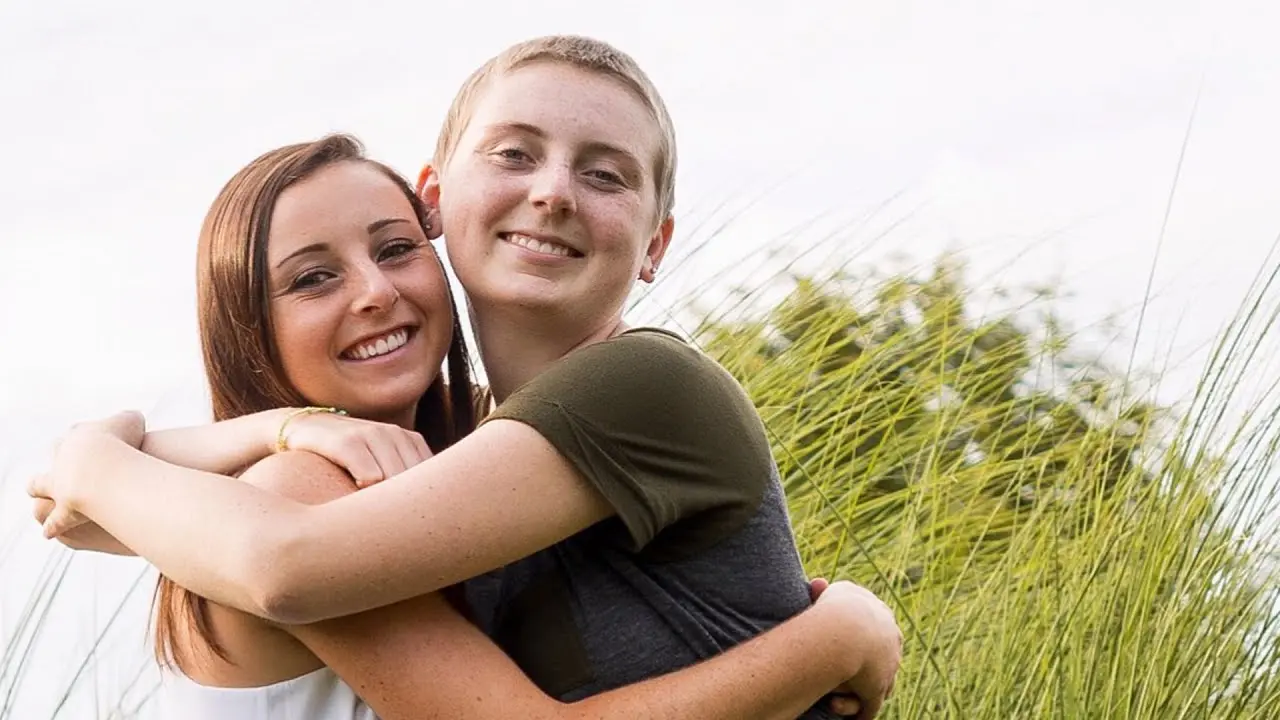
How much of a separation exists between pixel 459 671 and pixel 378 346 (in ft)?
1.78

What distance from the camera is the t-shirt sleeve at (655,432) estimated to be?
1894mm

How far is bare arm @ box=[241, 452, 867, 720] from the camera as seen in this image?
188 cm

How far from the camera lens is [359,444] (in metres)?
1.97

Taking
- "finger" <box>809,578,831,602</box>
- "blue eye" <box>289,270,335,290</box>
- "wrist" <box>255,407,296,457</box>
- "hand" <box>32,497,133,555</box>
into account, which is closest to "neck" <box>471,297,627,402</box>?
"blue eye" <box>289,270,335,290</box>

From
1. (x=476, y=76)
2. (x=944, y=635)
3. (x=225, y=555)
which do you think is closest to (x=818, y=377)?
(x=944, y=635)

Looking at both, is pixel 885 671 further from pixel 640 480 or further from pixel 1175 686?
pixel 1175 686

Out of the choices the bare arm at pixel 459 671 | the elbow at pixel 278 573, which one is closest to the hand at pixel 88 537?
the bare arm at pixel 459 671

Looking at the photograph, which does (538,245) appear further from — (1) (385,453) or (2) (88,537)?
(2) (88,537)

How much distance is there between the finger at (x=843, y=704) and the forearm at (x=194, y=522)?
729 mm

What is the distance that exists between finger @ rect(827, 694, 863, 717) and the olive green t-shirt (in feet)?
0.49

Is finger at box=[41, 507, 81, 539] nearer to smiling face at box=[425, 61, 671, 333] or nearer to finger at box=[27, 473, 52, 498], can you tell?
finger at box=[27, 473, 52, 498]

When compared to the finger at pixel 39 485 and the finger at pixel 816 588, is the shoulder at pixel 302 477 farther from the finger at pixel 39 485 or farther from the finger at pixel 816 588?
the finger at pixel 816 588

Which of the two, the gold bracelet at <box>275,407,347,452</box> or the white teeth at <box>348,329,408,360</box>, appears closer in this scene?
the gold bracelet at <box>275,407,347,452</box>

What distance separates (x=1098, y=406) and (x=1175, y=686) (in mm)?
1103
